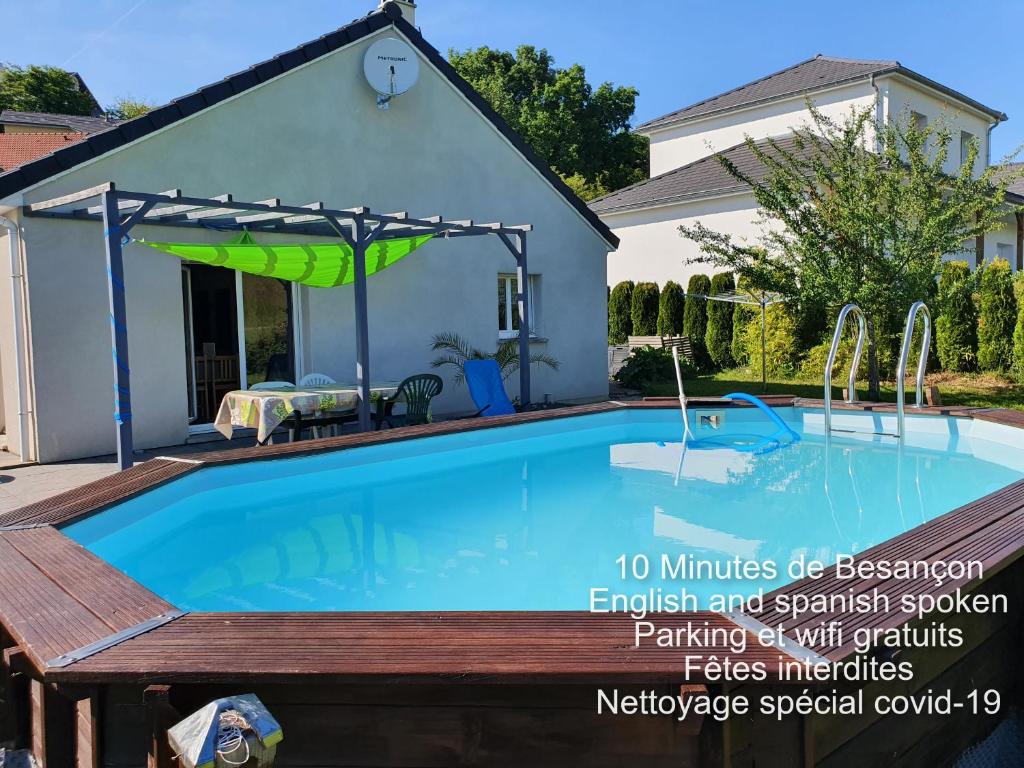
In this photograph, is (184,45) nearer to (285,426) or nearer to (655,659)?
(285,426)

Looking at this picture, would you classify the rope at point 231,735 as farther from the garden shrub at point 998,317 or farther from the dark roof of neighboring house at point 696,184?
the dark roof of neighboring house at point 696,184

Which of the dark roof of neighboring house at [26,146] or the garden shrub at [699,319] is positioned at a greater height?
the dark roof of neighboring house at [26,146]

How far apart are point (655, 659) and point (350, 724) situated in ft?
3.55

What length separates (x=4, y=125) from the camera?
21.8 m

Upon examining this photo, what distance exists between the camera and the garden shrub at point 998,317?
663 inches

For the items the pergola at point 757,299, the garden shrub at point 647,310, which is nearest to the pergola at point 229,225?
the pergola at point 757,299

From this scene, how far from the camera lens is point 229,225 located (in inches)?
463

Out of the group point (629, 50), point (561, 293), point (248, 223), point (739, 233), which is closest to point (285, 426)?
point (248, 223)

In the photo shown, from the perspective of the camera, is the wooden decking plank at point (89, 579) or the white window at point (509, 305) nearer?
the wooden decking plank at point (89, 579)

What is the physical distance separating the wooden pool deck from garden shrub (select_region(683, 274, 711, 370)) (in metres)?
18.0

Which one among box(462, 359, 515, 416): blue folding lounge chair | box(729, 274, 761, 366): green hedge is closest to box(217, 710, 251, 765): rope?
box(462, 359, 515, 416): blue folding lounge chair

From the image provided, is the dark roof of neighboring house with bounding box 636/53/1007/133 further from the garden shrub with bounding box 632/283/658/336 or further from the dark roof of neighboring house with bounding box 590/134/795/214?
the garden shrub with bounding box 632/283/658/336

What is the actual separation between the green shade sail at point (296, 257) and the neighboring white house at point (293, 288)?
0.80 metres

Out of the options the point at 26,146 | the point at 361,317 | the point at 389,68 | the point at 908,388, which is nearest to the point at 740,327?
the point at 908,388
